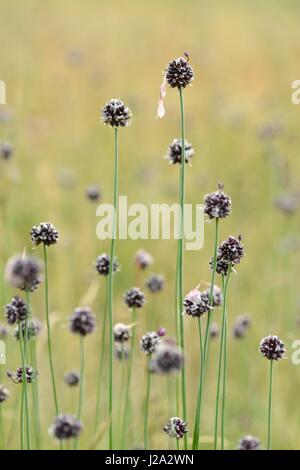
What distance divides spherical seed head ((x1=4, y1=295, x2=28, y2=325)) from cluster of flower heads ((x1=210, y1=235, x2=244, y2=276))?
383 mm

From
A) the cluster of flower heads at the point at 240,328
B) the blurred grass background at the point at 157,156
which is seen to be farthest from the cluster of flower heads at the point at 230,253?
the cluster of flower heads at the point at 240,328

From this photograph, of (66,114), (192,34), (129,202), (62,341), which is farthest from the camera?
(192,34)

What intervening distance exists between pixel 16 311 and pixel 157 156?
3.84 m

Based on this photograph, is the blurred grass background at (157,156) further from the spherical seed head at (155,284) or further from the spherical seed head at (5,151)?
the spherical seed head at (155,284)

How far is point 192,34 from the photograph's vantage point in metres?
7.08

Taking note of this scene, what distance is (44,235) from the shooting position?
134 centimetres

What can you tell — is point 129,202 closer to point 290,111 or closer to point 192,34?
point 290,111

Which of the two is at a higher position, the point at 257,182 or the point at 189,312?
the point at 257,182

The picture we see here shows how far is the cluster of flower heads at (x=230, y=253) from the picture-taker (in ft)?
4.26

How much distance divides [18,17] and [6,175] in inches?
161

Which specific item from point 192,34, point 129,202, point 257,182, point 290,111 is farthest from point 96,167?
point 192,34

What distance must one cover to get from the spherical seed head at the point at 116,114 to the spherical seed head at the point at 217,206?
0.22m

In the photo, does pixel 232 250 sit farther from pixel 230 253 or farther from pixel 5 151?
pixel 5 151

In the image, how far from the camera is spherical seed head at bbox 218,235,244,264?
4.26 feet
